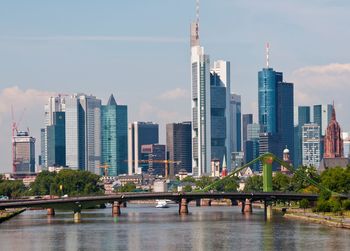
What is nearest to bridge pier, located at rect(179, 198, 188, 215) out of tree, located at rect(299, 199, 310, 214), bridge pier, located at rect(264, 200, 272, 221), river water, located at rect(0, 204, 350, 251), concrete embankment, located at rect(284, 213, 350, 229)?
bridge pier, located at rect(264, 200, 272, 221)

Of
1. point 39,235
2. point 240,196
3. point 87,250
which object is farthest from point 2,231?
point 240,196

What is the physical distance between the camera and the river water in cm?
9594

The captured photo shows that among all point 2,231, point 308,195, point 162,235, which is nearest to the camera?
point 162,235

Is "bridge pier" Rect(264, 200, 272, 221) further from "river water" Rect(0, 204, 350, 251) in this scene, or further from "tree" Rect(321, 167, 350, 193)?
"tree" Rect(321, 167, 350, 193)

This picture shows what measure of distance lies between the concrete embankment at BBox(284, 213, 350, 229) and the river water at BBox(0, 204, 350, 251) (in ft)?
5.50

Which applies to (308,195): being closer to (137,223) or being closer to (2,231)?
(137,223)

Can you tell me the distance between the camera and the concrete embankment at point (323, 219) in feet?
379

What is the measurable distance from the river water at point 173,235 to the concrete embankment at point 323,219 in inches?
66.0

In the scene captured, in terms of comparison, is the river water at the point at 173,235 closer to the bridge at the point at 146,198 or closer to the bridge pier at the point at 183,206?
the bridge at the point at 146,198

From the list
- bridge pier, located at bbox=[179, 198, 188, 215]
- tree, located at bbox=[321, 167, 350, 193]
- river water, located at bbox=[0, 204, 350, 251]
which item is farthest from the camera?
bridge pier, located at bbox=[179, 198, 188, 215]

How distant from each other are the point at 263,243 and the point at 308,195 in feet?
189

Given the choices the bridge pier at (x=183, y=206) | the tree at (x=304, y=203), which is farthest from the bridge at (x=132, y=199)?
the tree at (x=304, y=203)

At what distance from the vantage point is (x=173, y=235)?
108 m

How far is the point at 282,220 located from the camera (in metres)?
135
